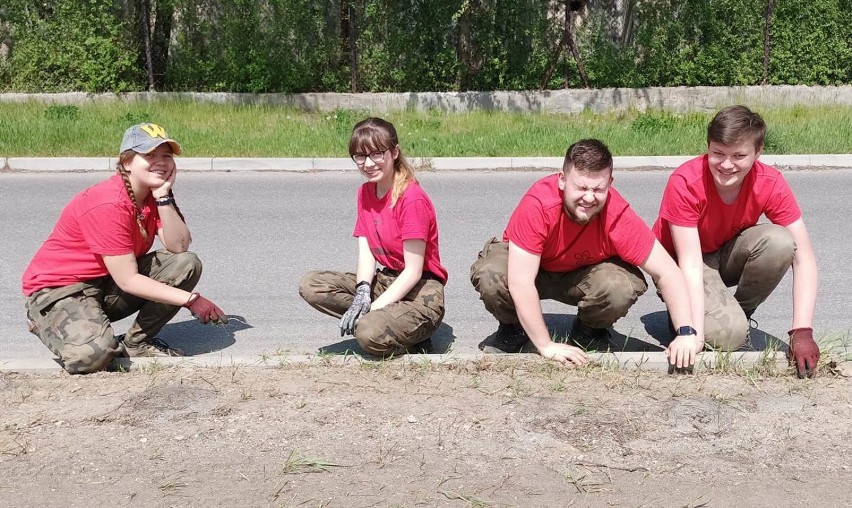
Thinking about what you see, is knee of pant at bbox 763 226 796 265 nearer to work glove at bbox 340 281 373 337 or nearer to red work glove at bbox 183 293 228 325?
work glove at bbox 340 281 373 337

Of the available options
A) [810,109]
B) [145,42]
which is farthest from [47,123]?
[810,109]

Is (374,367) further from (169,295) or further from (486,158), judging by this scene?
(486,158)

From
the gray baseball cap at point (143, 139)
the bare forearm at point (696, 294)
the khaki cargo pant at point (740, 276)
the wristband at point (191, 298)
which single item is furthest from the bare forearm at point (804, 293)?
the gray baseball cap at point (143, 139)

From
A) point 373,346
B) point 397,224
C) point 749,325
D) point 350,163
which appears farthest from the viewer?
point 350,163

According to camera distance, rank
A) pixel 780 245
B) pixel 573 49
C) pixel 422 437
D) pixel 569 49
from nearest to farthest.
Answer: pixel 422 437 < pixel 780 245 < pixel 573 49 < pixel 569 49

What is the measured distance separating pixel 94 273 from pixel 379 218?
1.45 m

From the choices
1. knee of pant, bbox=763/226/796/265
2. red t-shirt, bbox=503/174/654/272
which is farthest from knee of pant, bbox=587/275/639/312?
knee of pant, bbox=763/226/796/265

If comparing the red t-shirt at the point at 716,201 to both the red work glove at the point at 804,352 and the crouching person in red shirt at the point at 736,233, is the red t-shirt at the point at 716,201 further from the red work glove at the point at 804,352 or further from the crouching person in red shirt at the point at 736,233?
the red work glove at the point at 804,352

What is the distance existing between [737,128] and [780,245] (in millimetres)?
689

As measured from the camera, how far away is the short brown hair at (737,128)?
14.8 ft

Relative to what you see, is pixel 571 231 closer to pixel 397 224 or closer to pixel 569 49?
pixel 397 224

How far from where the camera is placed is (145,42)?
53.5 ft

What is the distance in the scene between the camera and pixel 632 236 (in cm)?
460

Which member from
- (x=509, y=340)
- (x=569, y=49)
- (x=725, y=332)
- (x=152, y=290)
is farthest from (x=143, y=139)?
(x=569, y=49)
